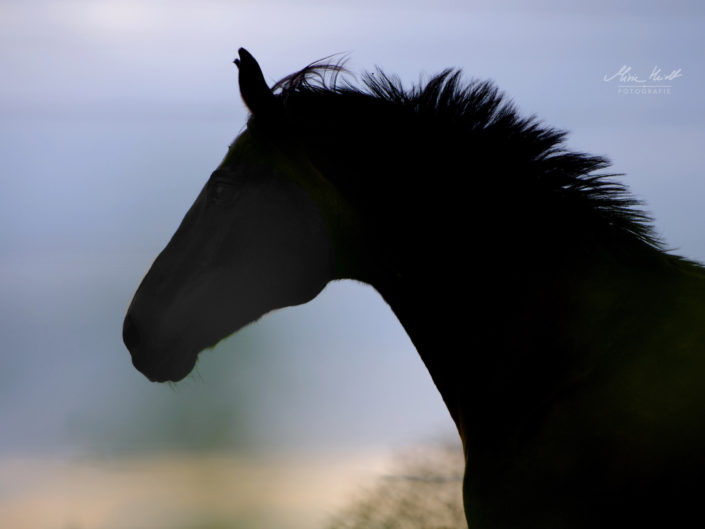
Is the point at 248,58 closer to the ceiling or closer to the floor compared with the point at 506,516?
closer to the ceiling

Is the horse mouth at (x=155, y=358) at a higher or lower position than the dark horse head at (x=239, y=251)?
lower

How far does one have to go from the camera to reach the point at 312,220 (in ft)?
7.94

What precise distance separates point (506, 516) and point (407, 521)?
262cm

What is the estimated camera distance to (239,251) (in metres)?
2.43

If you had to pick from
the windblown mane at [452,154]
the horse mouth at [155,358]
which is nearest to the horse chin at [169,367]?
the horse mouth at [155,358]

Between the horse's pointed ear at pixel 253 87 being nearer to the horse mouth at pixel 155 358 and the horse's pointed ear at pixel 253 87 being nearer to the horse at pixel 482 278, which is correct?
the horse at pixel 482 278

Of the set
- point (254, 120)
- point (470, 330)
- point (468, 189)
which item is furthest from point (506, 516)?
point (254, 120)

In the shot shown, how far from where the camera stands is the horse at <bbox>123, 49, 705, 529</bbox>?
1971 millimetres

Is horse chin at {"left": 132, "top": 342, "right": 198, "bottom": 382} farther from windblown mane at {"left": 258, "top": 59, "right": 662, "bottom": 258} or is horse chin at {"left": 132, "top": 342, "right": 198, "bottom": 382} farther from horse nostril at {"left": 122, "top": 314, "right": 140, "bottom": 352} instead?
windblown mane at {"left": 258, "top": 59, "right": 662, "bottom": 258}

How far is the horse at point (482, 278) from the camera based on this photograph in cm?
197

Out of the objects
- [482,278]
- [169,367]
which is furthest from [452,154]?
[169,367]

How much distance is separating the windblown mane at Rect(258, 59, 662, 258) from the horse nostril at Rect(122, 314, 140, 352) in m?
0.73

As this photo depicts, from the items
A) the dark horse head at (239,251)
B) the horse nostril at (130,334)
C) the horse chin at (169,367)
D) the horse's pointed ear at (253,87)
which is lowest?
the horse chin at (169,367)

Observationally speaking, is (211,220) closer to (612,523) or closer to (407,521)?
(612,523)
